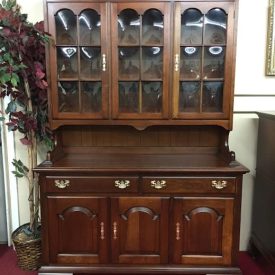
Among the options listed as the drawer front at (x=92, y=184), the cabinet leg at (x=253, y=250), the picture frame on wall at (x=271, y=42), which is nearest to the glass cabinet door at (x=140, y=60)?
the drawer front at (x=92, y=184)

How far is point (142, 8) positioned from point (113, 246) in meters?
1.46

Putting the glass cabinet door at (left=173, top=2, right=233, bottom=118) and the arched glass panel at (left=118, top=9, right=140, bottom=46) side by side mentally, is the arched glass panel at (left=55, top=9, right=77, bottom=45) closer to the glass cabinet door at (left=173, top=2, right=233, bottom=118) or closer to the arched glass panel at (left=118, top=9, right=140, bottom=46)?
the arched glass panel at (left=118, top=9, right=140, bottom=46)

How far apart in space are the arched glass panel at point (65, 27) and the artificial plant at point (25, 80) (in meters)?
0.10

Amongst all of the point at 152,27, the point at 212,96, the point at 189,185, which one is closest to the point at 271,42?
the point at 212,96

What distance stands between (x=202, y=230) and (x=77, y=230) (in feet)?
2.54

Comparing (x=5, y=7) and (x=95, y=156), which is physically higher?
(x=5, y=7)

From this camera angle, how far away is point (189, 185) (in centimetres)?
181

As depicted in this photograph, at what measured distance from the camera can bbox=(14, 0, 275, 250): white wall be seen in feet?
6.83

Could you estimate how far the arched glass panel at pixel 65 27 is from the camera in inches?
71.6

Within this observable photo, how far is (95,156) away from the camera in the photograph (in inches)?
83.4

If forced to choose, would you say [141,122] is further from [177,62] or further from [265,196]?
[265,196]

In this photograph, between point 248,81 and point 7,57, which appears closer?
point 7,57

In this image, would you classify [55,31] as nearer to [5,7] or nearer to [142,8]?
[5,7]

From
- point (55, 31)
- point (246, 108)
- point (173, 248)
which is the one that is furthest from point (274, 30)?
point (173, 248)
